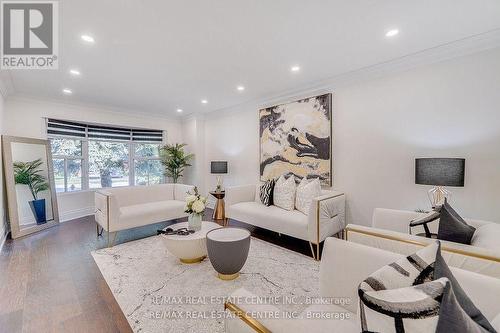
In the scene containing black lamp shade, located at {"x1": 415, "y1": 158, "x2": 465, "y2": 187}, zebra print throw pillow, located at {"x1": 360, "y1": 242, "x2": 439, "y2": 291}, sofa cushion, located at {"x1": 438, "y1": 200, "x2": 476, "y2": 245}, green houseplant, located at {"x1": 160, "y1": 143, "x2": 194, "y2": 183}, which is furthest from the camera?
green houseplant, located at {"x1": 160, "y1": 143, "x2": 194, "y2": 183}

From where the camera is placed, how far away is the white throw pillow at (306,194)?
3320 millimetres

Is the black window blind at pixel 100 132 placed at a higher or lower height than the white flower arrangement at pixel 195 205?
higher

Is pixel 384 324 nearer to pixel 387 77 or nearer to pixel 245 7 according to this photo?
pixel 245 7

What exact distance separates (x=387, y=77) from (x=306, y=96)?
123 centimetres

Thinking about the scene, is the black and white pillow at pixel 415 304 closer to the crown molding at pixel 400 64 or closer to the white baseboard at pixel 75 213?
the crown molding at pixel 400 64

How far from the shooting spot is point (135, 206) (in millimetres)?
3852

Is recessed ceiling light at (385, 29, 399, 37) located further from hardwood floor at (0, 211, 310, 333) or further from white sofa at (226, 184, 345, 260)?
hardwood floor at (0, 211, 310, 333)

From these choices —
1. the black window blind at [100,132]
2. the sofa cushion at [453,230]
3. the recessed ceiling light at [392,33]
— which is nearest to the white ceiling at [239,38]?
the recessed ceiling light at [392,33]

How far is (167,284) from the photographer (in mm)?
2234

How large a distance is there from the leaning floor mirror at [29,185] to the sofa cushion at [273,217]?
3476 mm

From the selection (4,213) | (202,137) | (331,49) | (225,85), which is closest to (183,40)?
(225,85)

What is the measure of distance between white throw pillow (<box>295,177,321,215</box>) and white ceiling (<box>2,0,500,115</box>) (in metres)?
1.67

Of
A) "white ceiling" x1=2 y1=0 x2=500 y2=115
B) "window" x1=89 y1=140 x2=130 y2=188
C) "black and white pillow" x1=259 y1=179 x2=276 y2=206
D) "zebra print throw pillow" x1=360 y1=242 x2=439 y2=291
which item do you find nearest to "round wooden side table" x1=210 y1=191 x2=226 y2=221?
"black and white pillow" x1=259 y1=179 x2=276 y2=206

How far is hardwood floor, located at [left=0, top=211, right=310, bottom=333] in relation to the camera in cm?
172
